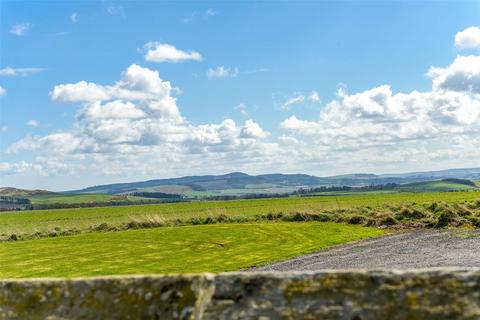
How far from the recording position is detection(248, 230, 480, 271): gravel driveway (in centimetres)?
2200

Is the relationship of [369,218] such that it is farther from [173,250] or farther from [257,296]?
[257,296]

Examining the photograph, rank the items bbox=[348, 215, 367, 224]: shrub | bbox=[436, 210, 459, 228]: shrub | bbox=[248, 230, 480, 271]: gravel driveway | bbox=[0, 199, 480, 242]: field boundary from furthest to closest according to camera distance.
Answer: bbox=[348, 215, 367, 224]: shrub → bbox=[0, 199, 480, 242]: field boundary → bbox=[436, 210, 459, 228]: shrub → bbox=[248, 230, 480, 271]: gravel driveway

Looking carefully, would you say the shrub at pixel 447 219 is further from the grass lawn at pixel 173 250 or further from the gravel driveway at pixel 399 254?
the grass lawn at pixel 173 250

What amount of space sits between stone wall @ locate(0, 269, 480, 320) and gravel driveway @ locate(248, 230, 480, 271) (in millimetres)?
Result: 16992

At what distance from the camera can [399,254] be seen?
84.9ft

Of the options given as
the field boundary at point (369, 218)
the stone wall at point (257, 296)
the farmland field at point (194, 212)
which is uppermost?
the stone wall at point (257, 296)

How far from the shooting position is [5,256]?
3472 cm

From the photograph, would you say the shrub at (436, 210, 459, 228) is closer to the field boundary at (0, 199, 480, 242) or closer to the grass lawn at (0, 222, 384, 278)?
the field boundary at (0, 199, 480, 242)

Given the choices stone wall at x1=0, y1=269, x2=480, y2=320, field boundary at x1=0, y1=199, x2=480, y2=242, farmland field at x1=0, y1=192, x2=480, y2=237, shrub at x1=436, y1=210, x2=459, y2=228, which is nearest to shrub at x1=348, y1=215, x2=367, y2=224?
field boundary at x1=0, y1=199, x2=480, y2=242

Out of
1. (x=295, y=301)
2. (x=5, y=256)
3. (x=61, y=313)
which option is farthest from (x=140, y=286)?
(x=5, y=256)

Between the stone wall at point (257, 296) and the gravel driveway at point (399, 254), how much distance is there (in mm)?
16992

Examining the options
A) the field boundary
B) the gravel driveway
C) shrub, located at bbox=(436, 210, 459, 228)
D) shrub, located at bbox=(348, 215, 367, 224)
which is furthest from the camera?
shrub, located at bbox=(348, 215, 367, 224)

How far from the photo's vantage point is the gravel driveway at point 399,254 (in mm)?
22000

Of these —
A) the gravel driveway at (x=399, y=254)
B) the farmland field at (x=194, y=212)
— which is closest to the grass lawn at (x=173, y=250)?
the gravel driveway at (x=399, y=254)
